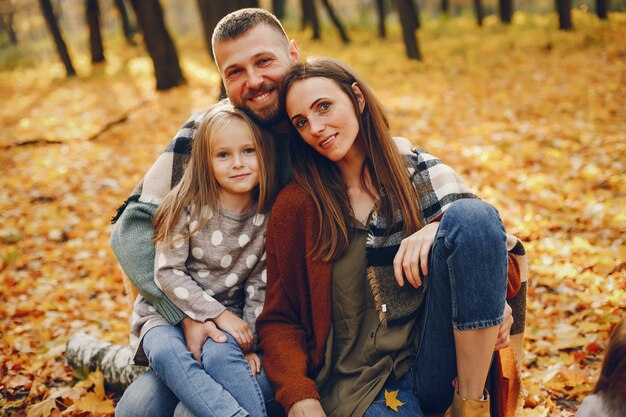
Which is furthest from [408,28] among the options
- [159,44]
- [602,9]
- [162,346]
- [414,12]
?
[162,346]

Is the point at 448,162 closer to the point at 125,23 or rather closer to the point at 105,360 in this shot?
the point at 105,360

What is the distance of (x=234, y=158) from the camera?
2.42 metres

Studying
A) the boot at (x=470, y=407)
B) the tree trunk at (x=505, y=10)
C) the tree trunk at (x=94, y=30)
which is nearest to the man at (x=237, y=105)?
the boot at (x=470, y=407)

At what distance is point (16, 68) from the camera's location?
16969mm

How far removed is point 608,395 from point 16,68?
19.5m

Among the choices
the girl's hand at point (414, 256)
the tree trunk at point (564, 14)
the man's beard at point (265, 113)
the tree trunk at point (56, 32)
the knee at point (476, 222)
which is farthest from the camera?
the tree trunk at point (564, 14)

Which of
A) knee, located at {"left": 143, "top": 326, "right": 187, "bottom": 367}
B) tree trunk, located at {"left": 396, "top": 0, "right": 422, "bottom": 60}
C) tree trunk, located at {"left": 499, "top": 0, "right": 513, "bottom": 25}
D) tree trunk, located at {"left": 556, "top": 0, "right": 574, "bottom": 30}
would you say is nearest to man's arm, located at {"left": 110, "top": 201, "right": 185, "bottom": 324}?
knee, located at {"left": 143, "top": 326, "right": 187, "bottom": 367}

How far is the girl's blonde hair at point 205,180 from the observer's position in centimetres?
241

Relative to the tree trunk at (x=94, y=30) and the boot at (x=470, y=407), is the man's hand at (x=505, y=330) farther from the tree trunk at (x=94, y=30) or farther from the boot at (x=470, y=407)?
the tree trunk at (x=94, y=30)

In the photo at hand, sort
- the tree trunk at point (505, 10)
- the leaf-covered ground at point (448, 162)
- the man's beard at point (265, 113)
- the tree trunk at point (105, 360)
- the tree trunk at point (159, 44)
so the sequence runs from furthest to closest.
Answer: the tree trunk at point (505, 10), the tree trunk at point (159, 44), the leaf-covered ground at point (448, 162), the tree trunk at point (105, 360), the man's beard at point (265, 113)

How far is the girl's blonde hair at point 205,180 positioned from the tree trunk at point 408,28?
9.84 metres

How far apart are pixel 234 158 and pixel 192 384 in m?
1.02

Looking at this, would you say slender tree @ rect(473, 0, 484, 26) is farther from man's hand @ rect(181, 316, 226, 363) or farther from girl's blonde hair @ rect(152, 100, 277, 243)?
man's hand @ rect(181, 316, 226, 363)

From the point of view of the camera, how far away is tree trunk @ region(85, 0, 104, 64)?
558 inches
